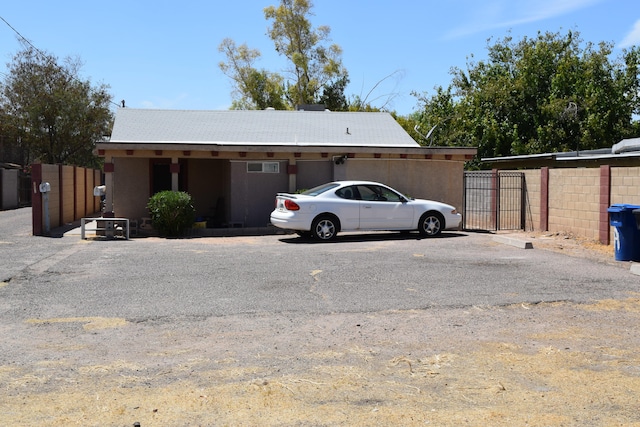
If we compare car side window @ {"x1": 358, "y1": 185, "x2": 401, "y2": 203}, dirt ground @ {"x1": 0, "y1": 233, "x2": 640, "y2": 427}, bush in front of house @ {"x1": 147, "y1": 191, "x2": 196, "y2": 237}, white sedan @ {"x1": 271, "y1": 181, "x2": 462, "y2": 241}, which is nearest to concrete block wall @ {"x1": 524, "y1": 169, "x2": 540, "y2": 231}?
white sedan @ {"x1": 271, "y1": 181, "x2": 462, "y2": 241}

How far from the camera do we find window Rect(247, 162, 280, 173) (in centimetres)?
2012

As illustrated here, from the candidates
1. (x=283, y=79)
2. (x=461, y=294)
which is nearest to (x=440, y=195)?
(x=461, y=294)

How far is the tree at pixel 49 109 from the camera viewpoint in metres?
44.0

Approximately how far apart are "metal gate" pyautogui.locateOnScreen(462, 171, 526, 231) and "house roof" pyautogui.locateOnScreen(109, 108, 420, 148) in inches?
101

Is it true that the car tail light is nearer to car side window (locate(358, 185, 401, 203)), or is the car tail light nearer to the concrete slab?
car side window (locate(358, 185, 401, 203))

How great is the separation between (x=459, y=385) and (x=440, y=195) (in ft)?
50.3

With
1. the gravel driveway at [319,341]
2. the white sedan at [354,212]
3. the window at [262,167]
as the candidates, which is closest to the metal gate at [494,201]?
the white sedan at [354,212]

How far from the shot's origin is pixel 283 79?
157ft

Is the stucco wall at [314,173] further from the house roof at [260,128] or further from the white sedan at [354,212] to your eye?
the white sedan at [354,212]

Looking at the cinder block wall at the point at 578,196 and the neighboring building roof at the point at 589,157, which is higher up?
the neighboring building roof at the point at 589,157

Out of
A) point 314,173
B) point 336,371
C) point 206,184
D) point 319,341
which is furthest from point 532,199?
point 336,371

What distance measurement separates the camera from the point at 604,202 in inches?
613

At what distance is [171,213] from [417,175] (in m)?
7.23

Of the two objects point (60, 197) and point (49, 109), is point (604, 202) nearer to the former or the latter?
point (60, 197)
